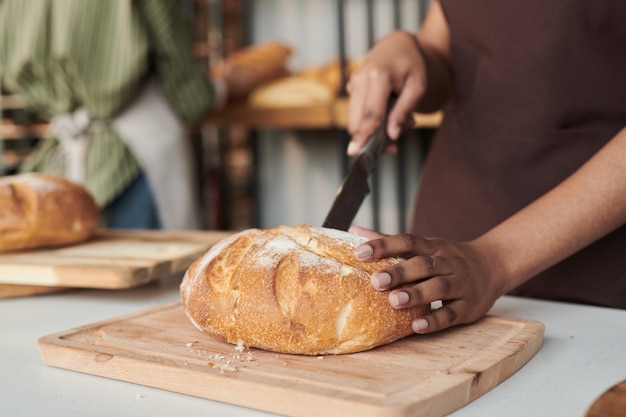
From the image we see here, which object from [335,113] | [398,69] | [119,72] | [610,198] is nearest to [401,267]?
[610,198]

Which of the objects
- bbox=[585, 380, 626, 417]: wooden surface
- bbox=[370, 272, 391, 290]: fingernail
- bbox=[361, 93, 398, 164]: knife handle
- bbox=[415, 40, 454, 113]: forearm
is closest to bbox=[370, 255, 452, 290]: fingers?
bbox=[370, 272, 391, 290]: fingernail

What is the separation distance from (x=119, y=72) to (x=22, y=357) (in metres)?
1.44

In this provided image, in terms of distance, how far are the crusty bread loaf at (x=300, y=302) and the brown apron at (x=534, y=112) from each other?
492 mm

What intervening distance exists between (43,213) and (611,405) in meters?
1.12

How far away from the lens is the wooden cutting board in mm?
725

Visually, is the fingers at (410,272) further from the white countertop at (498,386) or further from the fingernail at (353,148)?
the fingernail at (353,148)

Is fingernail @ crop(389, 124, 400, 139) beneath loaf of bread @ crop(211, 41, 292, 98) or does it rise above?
beneath

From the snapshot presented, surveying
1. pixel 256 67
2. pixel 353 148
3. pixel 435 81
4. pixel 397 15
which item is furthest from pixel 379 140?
pixel 397 15

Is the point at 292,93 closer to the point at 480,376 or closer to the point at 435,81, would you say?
the point at 435,81

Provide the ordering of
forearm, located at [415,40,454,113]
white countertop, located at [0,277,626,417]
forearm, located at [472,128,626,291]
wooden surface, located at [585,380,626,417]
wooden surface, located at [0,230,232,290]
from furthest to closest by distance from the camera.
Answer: forearm, located at [415,40,454,113] → wooden surface, located at [0,230,232,290] → forearm, located at [472,128,626,291] → white countertop, located at [0,277,626,417] → wooden surface, located at [585,380,626,417]

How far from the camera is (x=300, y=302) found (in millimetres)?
850

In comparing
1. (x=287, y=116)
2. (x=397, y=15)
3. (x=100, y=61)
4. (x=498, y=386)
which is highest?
(x=397, y=15)

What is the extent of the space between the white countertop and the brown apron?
145 millimetres

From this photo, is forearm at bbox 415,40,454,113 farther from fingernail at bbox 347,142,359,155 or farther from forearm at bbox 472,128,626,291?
forearm at bbox 472,128,626,291
